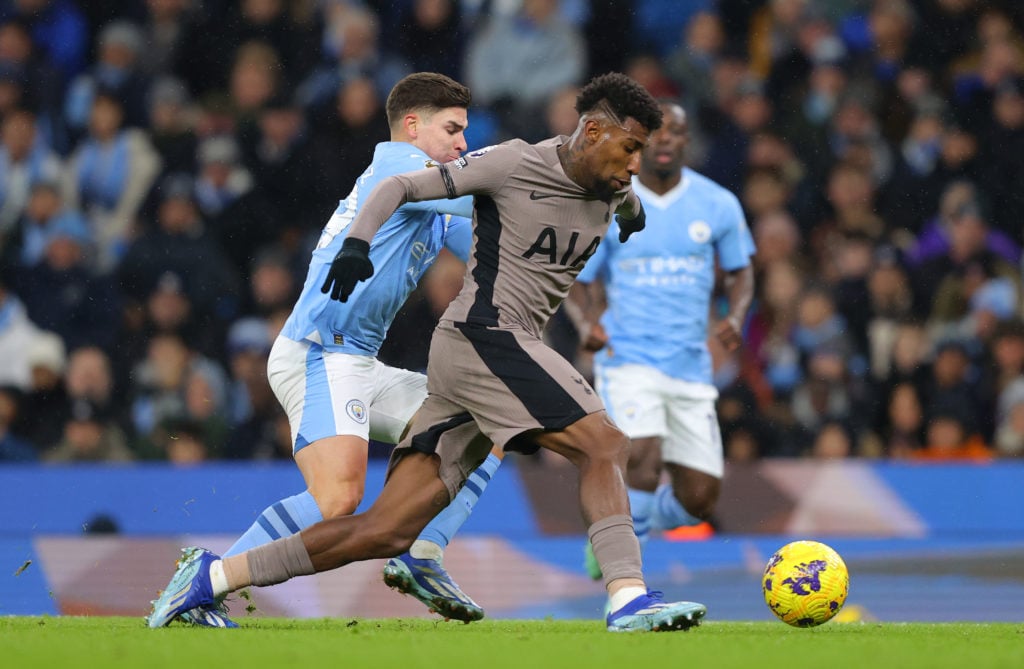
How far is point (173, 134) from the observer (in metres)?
12.5

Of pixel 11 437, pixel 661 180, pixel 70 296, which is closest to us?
pixel 661 180

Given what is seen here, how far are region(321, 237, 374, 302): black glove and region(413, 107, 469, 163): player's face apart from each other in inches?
50.2

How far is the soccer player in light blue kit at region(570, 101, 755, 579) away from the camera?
823 centimetres

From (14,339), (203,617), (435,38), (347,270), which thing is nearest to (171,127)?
(14,339)

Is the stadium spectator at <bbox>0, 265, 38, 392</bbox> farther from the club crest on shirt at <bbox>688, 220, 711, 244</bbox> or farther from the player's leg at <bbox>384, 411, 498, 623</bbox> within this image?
the player's leg at <bbox>384, 411, 498, 623</bbox>

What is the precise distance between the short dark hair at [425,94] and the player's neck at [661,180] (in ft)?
7.28

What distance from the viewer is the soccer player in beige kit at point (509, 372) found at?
5.45 m

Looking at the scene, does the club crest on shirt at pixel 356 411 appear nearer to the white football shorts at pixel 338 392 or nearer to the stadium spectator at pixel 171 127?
the white football shorts at pixel 338 392

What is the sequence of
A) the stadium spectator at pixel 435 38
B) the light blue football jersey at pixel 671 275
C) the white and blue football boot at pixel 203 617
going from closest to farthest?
1. the white and blue football boot at pixel 203 617
2. the light blue football jersey at pixel 671 275
3. the stadium spectator at pixel 435 38

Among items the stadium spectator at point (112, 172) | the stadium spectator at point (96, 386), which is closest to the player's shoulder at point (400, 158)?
the stadium spectator at point (96, 386)

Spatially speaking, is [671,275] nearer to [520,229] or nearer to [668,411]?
[668,411]

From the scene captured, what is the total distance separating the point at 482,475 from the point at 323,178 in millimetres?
5941

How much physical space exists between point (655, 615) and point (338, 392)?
5.38 feet

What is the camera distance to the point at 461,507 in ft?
21.0
